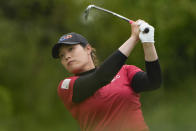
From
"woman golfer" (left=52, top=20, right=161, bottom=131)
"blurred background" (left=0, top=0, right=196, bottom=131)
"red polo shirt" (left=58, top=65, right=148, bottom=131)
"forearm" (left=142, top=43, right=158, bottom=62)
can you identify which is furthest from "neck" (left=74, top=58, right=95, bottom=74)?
"blurred background" (left=0, top=0, right=196, bottom=131)

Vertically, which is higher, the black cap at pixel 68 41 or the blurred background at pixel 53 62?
the black cap at pixel 68 41

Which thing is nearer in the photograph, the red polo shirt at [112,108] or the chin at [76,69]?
the red polo shirt at [112,108]

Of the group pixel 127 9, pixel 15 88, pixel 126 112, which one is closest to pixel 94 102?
pixel 126 112

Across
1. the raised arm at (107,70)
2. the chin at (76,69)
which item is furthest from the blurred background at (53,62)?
the raised arm at (107,70)

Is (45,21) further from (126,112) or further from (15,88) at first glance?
(126,112)

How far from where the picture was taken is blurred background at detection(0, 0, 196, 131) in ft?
27.9

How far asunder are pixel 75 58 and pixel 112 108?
0.41 meters

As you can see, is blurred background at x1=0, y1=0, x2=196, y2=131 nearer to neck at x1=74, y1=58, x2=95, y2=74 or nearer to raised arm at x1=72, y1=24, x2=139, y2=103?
neck at x1=74, y1=58, x2=95, y2=74

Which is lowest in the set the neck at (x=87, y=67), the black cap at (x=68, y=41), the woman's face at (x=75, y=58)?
the neck at (x=87, y=67)

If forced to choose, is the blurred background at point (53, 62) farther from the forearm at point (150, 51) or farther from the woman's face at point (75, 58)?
the forearm at point (150, 51)

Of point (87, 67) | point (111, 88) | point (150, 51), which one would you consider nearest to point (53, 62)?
point (87, 67)

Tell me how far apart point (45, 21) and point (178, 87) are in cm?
374

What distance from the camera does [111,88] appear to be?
2.33 meters

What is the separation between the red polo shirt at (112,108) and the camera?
7.52ft
